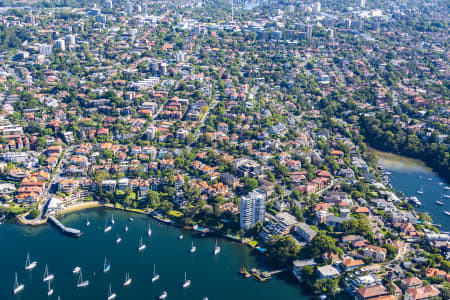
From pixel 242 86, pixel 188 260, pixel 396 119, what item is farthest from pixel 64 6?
pixel 188 260

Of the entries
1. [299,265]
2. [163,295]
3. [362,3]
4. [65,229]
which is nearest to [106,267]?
[163,295]

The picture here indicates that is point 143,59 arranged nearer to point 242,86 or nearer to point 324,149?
point 242,86

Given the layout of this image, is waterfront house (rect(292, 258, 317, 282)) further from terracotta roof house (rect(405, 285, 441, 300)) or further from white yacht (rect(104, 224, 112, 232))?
white yacht (rect(104, 224, 112, 232))

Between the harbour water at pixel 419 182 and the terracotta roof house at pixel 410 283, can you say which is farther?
the harbour water at pixel 419 182

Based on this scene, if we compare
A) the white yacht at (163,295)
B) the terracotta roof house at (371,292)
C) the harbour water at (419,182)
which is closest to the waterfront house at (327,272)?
the terracotta roof house at (371,292)

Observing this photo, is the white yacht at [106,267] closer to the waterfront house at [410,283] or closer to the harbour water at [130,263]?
the harbour water at [130,263]
